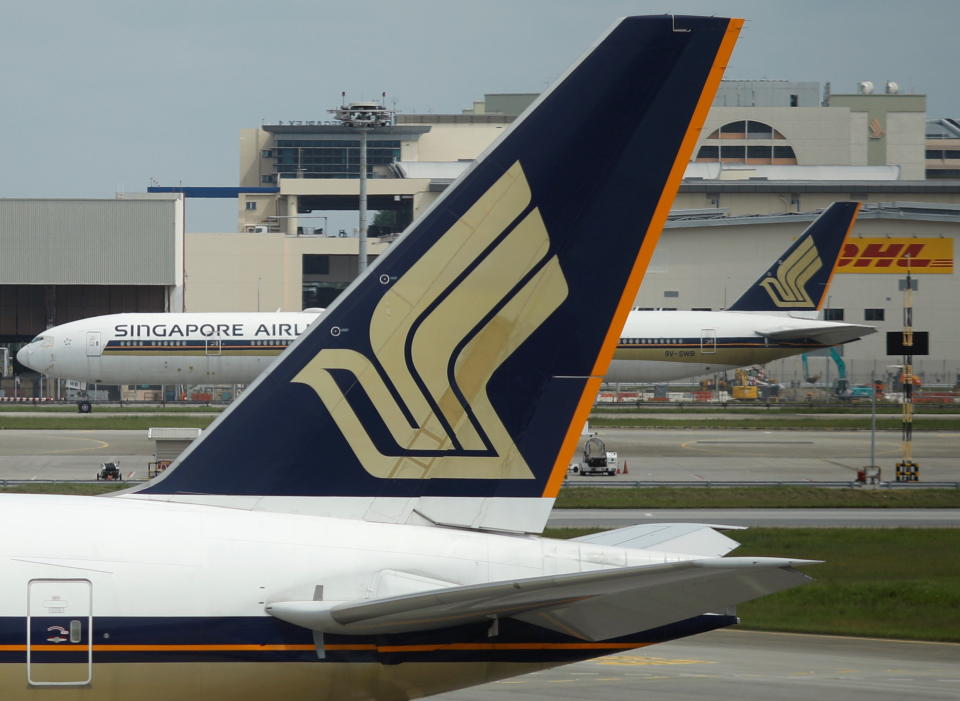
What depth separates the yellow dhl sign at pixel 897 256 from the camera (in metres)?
107

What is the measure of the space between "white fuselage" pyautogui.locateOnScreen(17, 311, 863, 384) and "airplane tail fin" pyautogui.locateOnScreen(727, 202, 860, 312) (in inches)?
119

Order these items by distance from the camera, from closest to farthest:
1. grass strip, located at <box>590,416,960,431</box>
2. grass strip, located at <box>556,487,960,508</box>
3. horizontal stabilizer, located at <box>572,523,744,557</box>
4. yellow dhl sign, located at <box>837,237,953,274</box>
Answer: horizontal stabilizer, located at <box>572,523,744,557</box>, grass strip, located at <box>556,487,960,508</box>, grass strip, located at <box>590,416,960,431</box>, yellow dhl sign, located at <box>837,237,953,274</box>

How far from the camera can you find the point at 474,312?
9.44m

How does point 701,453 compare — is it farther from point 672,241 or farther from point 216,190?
point 216,190

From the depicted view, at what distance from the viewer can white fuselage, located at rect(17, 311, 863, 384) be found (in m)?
59.7

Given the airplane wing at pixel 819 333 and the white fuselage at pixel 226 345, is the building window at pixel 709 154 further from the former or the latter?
the white fuselage at pixel 226 345

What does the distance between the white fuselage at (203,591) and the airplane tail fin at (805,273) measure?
60009 mm

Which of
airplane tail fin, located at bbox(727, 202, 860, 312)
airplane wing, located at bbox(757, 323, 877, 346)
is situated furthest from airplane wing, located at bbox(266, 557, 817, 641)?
airplane tail fin, located at bbox(727, 202, 860, 312)

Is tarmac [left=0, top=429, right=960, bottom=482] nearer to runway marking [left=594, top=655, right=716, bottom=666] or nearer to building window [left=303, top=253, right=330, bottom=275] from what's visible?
runway marking [left=594, top=655, right=716, bottom=666]

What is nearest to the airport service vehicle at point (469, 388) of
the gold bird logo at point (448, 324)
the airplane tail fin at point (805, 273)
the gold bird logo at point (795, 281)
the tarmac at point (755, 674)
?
the gold bird logo at point (448, 324)

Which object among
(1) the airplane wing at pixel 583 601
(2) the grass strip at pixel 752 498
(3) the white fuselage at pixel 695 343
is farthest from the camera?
(3) the white fuselage at pixel 695 343

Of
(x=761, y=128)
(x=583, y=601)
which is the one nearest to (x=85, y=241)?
(x=583, y=601)

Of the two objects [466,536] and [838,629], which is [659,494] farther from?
[466,536]

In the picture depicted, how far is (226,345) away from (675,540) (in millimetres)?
51268
